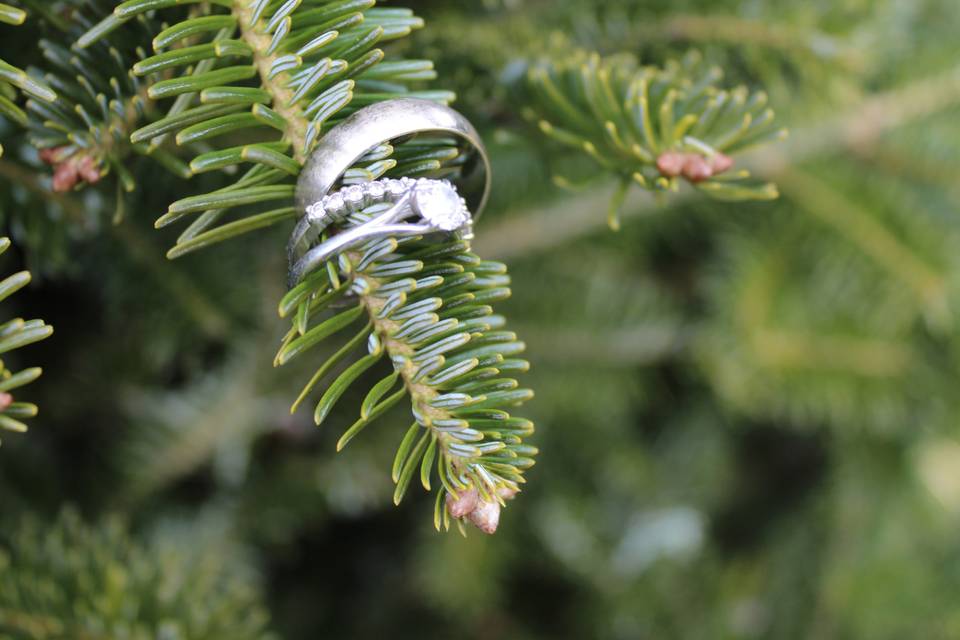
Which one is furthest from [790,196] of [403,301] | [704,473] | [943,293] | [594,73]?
[403,301]

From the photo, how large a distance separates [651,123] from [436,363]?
143 mm

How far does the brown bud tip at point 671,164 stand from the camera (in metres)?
0.30

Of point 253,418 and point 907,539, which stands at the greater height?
point 253,418

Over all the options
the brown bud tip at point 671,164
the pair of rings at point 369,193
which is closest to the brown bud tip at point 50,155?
the pair of rings at point 369,193

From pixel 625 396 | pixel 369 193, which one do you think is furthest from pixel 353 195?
pixel 625 396

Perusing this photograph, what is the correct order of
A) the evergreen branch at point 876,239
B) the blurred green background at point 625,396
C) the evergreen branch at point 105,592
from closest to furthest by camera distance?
the evergreen branch at point 105,592, the blurred green background at point 625,396, the evergreen branch at point 876,239

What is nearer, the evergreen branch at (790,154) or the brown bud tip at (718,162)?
the brown bud tip at (718,162)

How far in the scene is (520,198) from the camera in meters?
0.59

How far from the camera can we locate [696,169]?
0.99 ft

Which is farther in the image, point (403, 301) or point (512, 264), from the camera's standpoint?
point (512, 264)

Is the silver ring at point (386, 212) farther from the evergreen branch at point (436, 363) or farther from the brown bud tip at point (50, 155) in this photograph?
the brown bud tip at point (50, 155)

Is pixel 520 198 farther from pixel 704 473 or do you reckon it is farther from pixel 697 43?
pixel 704 473

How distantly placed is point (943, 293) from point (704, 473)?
0.76 feet

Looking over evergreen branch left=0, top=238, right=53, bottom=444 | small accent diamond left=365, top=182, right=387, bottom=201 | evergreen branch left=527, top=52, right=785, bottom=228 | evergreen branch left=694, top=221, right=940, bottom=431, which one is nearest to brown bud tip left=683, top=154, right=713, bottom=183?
evergreen branch left=527, top=52, right=785, bottom=228
